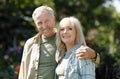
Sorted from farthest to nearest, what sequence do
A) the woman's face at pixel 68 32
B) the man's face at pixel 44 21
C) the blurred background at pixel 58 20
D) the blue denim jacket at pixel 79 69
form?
the blurred background at pixel 58 20, the man's face at pixel 44 21, the woman's face at pixel 68 32, the blue denim jacket at pixel 79 69

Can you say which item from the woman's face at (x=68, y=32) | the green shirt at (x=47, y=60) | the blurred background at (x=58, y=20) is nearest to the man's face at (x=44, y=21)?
the green shirt at (x=47, y=60)

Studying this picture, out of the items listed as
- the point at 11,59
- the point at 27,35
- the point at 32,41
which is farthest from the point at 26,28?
the point at 32,41

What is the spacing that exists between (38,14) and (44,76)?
0.83m

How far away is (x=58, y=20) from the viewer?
22172 mm

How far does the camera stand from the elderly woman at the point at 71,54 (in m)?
4.56

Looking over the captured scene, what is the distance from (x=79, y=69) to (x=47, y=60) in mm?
727

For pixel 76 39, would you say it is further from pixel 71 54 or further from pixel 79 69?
pixel 79 69

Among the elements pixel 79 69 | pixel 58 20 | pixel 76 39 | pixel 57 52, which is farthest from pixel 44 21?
pixel 58 20

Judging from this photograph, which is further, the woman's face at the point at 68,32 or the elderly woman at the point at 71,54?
the woman's face at the point at 68,32

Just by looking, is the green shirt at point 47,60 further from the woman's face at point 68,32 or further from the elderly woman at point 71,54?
the woman's face at point 68,32

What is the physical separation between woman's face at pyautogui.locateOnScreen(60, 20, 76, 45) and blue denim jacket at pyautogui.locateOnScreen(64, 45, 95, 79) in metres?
0.23

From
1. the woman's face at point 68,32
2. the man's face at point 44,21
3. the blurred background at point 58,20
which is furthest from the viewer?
→ the blurred background at point 58,20

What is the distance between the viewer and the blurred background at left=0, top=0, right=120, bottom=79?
9.04m

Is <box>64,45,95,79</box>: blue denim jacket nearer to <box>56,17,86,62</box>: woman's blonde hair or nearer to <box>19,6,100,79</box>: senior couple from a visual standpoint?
<box>19,6,100,79</box>: senior couple
